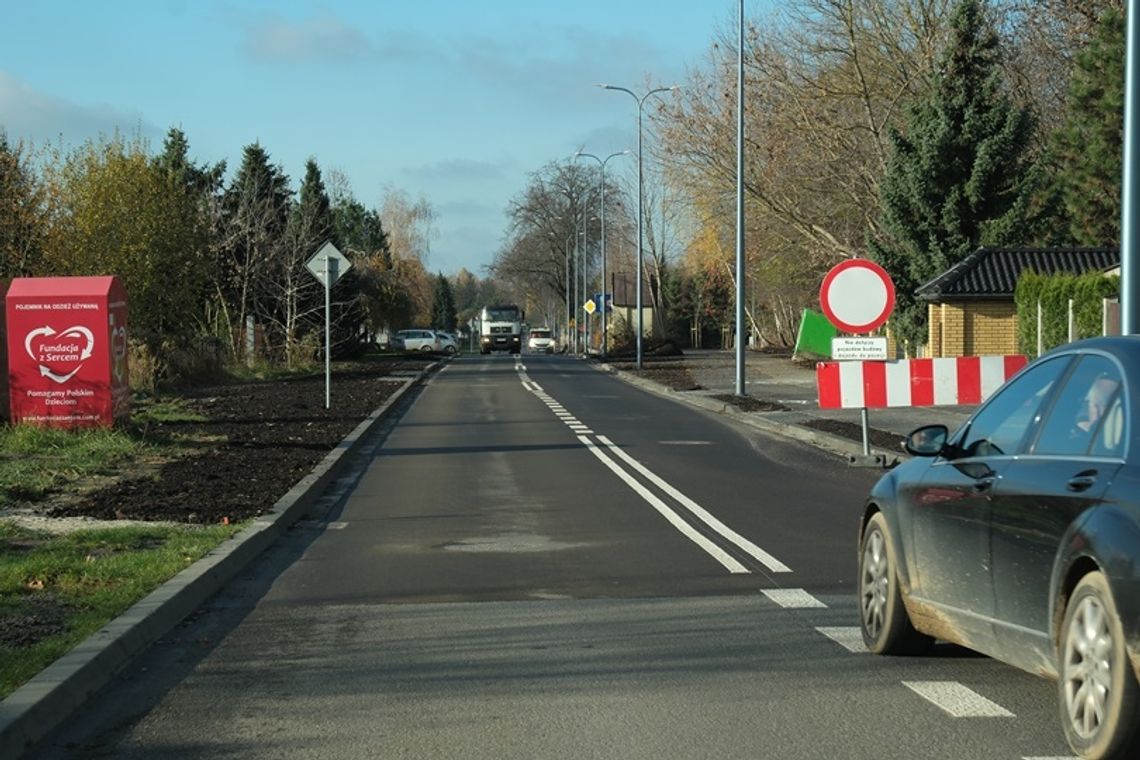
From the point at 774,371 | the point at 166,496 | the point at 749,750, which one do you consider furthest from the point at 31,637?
the point at 774,371

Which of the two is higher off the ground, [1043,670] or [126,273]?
[126,273]

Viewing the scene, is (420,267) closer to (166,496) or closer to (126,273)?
(126,273)

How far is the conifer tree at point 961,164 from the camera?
41406 millimetres

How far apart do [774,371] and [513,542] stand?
128 ft

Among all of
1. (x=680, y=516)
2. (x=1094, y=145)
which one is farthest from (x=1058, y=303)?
(x=680, y=516)

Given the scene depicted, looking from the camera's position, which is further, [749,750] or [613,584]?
[613,584]

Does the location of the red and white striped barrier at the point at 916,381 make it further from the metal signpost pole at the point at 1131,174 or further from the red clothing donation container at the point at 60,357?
the red clothing donation container at the point at 60,357

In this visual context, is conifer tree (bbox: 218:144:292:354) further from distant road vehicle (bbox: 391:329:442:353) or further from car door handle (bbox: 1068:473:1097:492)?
car door handle (bbox: 1068:473:1097:492)

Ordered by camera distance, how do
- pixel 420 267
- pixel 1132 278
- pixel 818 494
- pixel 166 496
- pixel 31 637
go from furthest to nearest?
1. pixel 420 267
2. pixel 818 494
3. pixel 166 496
4. pixel 1132 278
5. pixel 31 637

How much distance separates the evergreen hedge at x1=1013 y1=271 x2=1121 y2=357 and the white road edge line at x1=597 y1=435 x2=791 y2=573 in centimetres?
1331

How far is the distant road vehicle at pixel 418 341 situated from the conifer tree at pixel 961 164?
5280 cm

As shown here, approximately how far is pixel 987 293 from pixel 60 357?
80.3 feet

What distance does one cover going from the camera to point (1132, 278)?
1307cm

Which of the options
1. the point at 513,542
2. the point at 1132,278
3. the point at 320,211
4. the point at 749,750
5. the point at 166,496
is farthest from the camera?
the point at 320,211
